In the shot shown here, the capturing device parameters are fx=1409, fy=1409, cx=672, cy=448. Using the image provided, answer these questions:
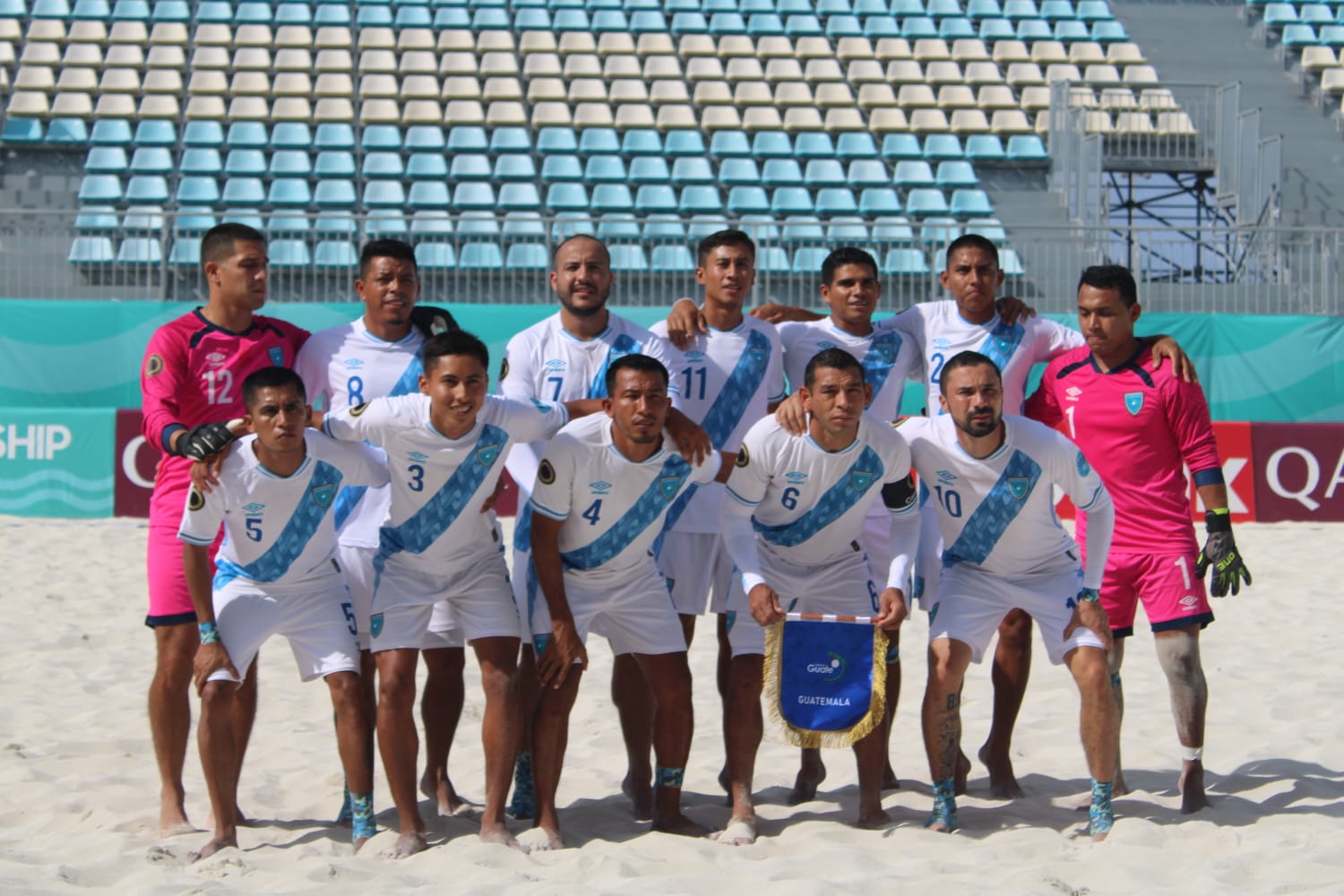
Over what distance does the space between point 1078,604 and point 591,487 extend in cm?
177

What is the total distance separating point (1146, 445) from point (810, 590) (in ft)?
4.68

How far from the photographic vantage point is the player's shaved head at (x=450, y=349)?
16.0 ft

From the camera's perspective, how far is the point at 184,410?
5195 mm

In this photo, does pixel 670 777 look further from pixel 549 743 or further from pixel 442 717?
pixel 442 717

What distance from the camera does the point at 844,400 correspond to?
4953 mm

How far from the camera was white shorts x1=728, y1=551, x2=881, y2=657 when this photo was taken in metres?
5.20

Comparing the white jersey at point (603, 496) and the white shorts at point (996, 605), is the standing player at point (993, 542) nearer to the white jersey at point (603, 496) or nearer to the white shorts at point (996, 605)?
the white shorts at point (996, 605)

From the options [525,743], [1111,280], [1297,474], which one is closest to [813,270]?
[1297,474]

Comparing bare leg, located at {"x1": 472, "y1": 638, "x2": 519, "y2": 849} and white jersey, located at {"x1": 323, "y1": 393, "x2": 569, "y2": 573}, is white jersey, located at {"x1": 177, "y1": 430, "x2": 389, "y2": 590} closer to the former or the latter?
white jersey, located at {"x1": 323, "y1": 393, "x2": 569, "y2": 573}

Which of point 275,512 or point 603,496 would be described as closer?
point 275,512

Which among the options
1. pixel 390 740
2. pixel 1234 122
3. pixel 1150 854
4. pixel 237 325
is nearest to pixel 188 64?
pixel 1234 122

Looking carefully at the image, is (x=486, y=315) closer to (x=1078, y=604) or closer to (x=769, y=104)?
(x=769, y=104)

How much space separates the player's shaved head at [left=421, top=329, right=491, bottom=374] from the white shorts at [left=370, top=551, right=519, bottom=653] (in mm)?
727

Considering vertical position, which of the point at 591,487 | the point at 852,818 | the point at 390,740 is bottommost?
the point at 852,818
